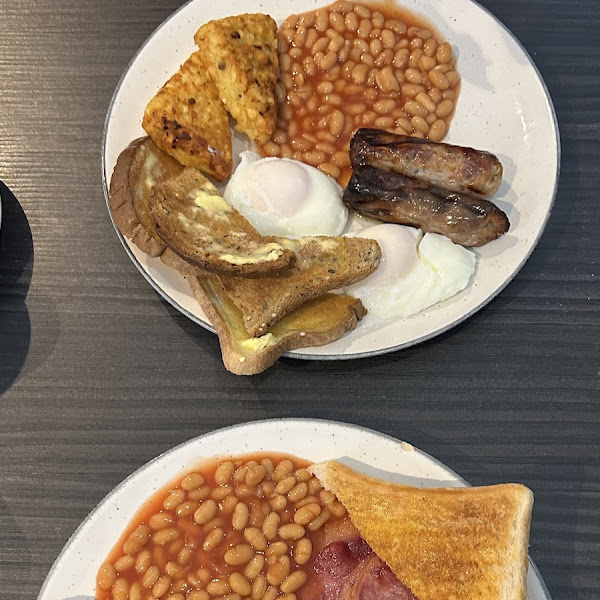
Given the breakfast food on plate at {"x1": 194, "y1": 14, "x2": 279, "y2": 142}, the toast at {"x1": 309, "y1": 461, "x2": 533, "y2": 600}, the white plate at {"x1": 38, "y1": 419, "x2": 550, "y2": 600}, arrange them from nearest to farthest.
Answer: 1. the toast at {"x1": 309, "y1": 461, "x2": 533, "y2": 600}
2. the white plate at {"x1": 38, "y1": 419, "x2": 550, "y2": 600}
3. the breakfast food on plate at {"x1": 194, "y1": 14, "x2": 279, "y2": 142}

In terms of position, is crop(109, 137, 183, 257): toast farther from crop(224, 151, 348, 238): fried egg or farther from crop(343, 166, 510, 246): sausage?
crop(343, 166, 510, 246): sausage

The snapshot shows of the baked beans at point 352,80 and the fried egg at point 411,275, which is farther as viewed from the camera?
the baked beans at point 352,80

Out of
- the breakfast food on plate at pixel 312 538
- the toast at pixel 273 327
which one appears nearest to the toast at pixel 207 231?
the toast at pixel 273 327

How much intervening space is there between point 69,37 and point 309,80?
3.79 ft

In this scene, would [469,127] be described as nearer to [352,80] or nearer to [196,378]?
[352,80]

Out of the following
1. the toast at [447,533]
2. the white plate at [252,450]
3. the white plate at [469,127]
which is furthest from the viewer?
the white plate at [469,127]

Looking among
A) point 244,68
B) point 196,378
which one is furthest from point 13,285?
point 244,68

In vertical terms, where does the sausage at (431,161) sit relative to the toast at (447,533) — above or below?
above

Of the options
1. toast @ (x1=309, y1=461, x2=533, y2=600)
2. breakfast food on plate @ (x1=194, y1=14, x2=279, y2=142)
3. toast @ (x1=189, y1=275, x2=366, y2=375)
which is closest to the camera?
toast @ (x1=309, y1=461, x2=533, y2=600)

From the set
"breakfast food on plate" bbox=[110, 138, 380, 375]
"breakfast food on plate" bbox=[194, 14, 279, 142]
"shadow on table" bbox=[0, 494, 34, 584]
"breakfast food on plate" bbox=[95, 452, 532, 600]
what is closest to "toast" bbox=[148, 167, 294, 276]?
"breakfast food on plate" bbox=[110, 138, 380, 375]

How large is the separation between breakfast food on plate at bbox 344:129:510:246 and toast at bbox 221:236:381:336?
218 mm

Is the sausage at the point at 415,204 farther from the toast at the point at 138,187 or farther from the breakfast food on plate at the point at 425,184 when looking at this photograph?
the toast at the point at 138,187

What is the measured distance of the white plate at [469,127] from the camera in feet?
7.14

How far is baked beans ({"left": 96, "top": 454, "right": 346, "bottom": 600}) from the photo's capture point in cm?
191
